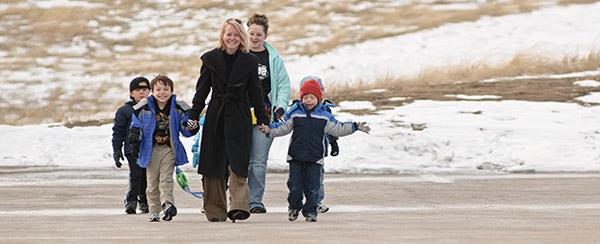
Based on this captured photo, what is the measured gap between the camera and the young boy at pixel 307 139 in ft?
39.4

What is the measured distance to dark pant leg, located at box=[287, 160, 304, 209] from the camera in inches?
475

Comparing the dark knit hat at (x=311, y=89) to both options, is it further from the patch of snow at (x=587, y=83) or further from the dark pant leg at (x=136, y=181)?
the patch of snow at (x=587, y=83)

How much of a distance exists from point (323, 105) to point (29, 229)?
8.69ft

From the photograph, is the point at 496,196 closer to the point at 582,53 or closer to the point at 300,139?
the point at 300,139

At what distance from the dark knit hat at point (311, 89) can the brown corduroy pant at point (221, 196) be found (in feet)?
2.80

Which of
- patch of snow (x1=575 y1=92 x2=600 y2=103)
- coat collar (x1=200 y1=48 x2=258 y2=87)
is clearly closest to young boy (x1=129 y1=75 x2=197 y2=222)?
coat collar (x1=200 y1=48 x2=258 y2=87)

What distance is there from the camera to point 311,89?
39.8 feet

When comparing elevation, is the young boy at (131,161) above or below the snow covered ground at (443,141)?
above

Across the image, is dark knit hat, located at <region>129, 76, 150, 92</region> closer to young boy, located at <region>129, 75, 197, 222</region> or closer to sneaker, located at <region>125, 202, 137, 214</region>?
sneaker, located at <region>125, 202, 137, 214</region>

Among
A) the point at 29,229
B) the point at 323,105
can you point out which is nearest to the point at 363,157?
the point at 323,105

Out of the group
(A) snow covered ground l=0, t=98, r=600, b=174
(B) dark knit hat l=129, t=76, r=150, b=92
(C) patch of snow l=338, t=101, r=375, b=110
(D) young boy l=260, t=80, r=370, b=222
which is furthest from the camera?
(C) patch of snow l=338, t=101, r=375, b=110

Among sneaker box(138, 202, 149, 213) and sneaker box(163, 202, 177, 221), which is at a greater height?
sneaker box(163, 202, 177, 221)

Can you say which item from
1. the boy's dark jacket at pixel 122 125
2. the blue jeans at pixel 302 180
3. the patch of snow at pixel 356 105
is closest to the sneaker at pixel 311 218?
the blue jeans at pixel 302 180

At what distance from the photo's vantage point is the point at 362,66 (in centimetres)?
3953
